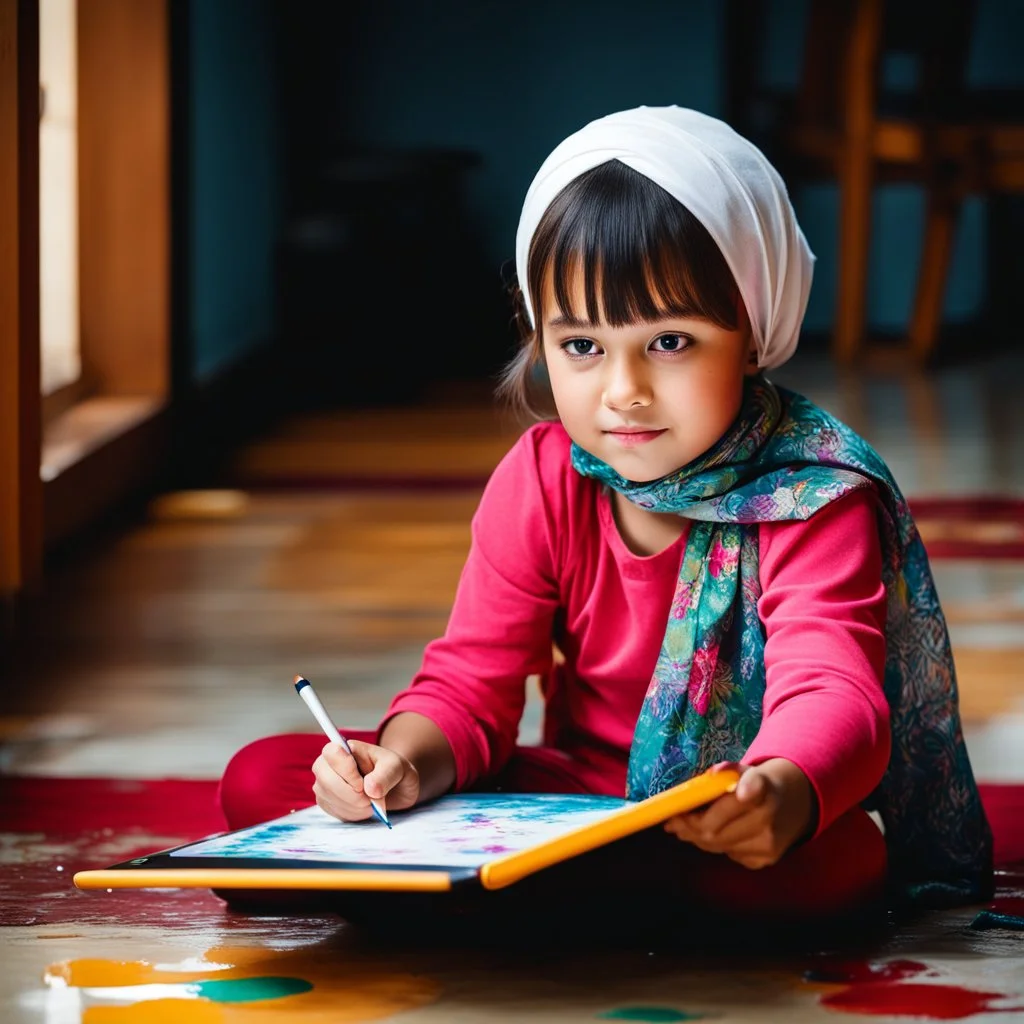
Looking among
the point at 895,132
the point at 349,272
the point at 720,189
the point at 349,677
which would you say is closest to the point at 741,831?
the point at 720,189

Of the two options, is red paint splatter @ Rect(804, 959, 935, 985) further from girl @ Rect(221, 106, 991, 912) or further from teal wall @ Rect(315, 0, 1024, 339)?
teal wall @ Rect(315, 0, 1024, 339)

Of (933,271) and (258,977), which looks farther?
(933,271)

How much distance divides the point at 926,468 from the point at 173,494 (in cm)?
110

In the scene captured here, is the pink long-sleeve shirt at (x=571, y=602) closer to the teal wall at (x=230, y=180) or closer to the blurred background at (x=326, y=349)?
the blurred background at (x=326, y=349)

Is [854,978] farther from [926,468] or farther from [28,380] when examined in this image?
[926,468]

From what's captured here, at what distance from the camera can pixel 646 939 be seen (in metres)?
1.01

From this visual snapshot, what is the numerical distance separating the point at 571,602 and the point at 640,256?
0.23 meters

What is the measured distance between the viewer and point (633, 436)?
1.03 m

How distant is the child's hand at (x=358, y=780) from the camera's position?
0.99 m

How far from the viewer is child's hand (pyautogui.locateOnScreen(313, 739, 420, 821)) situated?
99cm

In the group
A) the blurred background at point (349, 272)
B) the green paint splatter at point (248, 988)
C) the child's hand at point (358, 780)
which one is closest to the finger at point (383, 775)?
the child's hand at point (358, 780)

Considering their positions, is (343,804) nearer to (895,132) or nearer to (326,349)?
(326,349)

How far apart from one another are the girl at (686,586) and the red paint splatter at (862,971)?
4 cm

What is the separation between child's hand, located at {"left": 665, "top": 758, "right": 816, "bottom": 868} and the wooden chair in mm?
3066
